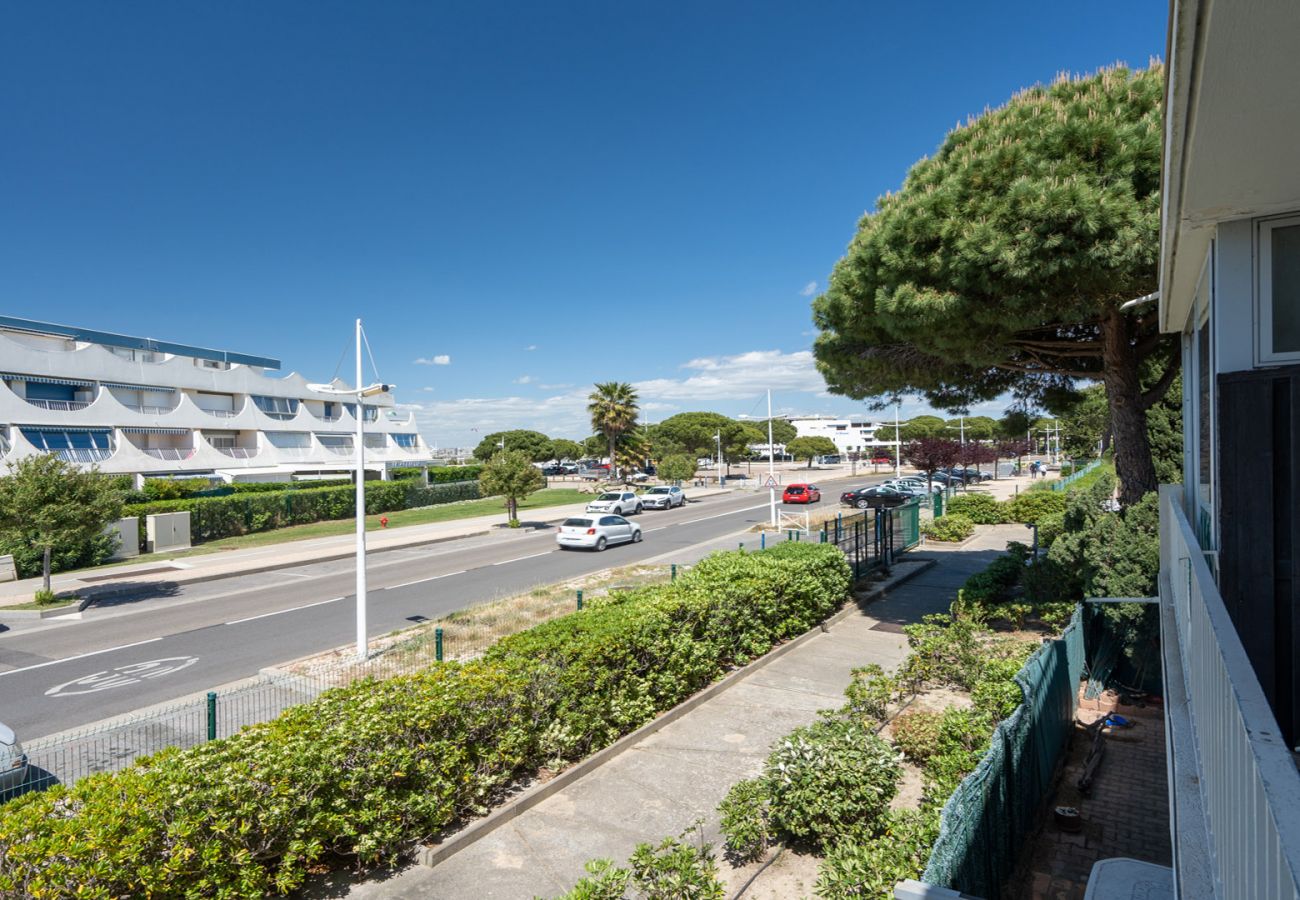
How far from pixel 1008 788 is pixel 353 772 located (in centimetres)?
548

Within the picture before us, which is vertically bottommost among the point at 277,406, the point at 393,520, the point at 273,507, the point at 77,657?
the point at 393,520

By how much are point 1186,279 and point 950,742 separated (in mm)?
4776

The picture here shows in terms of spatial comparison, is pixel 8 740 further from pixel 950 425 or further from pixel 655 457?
pixel 950 425

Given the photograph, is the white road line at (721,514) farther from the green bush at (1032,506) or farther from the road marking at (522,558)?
the green bush at (1032,506)

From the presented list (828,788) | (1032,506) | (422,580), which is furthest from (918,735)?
(1032,506)

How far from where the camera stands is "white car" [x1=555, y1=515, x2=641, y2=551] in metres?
26.1

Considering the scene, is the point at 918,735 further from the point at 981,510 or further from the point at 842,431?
the point at 842,431

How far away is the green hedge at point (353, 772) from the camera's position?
4477 millimetres

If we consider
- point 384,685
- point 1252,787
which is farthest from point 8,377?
point 1252,787

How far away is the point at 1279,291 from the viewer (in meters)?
3.45

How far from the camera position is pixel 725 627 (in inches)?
426

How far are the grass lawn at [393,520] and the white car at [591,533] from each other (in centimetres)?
1069

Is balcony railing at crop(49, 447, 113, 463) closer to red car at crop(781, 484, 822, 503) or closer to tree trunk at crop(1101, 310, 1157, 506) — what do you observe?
red car at crop(781, 484, 822, 503)

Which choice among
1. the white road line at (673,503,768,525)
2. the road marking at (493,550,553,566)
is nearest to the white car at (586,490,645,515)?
the white road line at (673,503,768,525)
